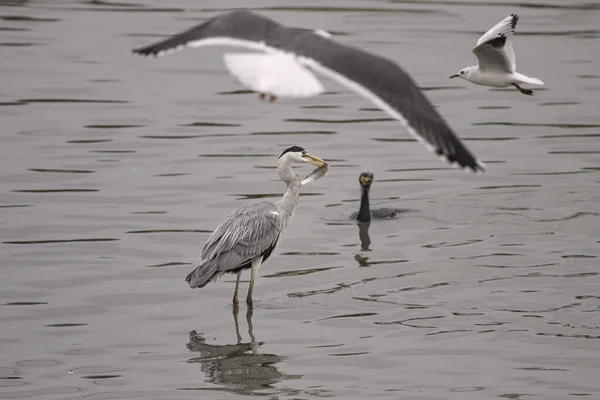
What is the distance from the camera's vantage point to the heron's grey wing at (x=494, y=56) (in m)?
10.5

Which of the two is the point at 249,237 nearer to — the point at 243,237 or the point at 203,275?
the point at 243,237

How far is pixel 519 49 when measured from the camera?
25375mm

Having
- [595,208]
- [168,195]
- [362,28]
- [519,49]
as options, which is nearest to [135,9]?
[362,28]

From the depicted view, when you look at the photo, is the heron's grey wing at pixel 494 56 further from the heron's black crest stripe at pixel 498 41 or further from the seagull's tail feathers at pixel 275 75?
the seagull's tail feathers at pixel 275 75

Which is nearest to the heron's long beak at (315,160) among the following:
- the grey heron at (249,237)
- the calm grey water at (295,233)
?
the grey heron at (249,237)

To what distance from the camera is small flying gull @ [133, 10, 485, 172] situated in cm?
792

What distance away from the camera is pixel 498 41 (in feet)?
34.2

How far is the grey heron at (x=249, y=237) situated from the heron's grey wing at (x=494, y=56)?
7.26 ft

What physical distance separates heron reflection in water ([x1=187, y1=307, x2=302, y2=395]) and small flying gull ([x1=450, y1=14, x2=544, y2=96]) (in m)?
2.77

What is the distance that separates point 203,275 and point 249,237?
1.77 feet

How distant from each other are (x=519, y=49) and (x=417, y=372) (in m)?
15.9

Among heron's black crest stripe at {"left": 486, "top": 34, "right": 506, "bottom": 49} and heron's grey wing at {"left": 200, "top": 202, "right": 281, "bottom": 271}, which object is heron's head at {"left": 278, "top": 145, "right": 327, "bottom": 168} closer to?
heron's grey wing at {"left": 200, "top": 202, "right": 281, "bottom": 271}

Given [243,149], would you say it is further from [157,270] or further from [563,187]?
[157,270]

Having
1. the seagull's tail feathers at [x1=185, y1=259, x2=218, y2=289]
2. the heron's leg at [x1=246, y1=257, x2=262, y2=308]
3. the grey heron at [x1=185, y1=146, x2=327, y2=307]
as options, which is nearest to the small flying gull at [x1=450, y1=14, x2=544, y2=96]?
the grey heron at [x1=185, y1=146, x2=327, y2=307]
